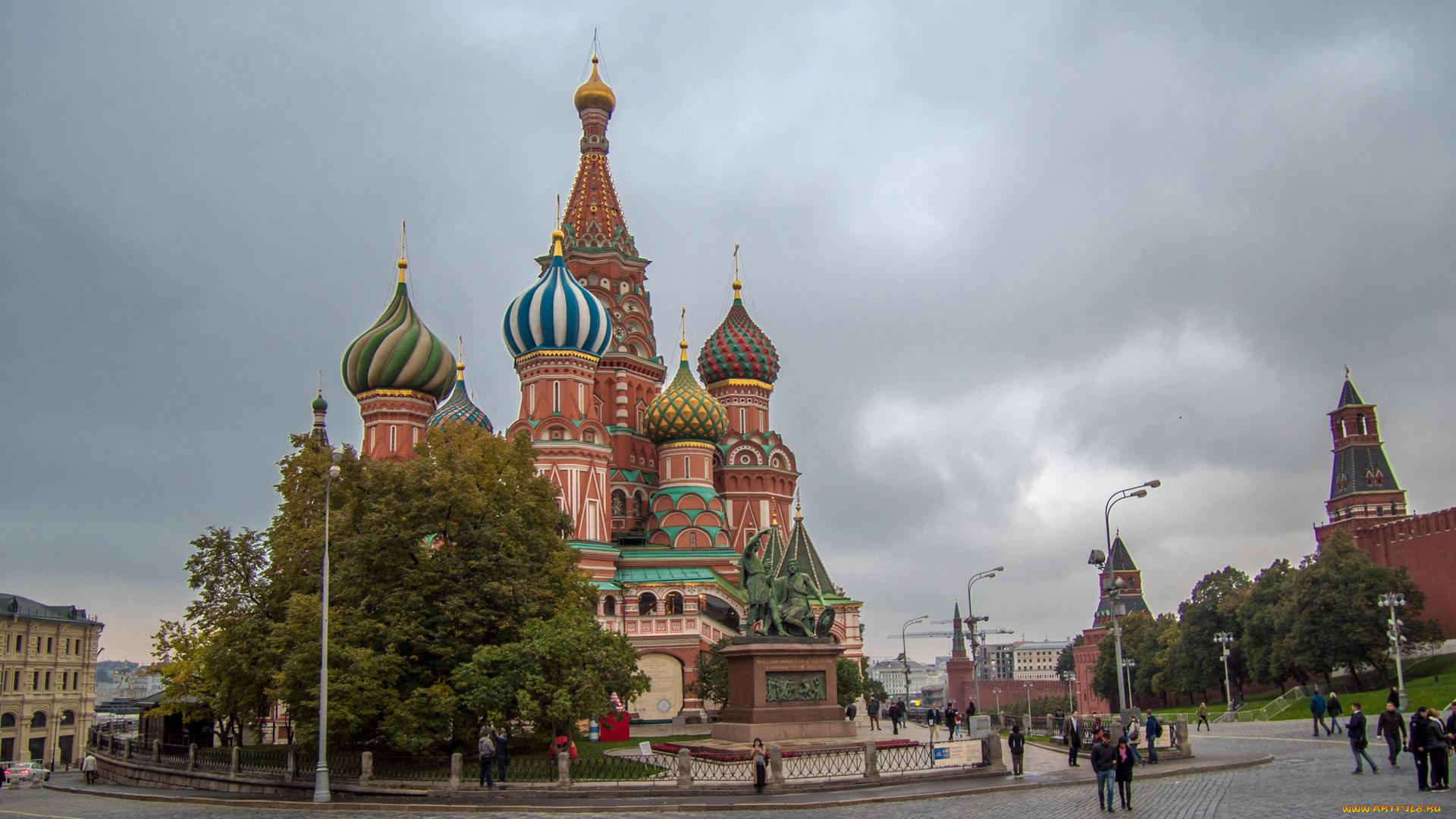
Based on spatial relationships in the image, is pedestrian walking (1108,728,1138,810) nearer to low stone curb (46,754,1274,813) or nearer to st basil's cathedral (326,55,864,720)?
low stone curb (46,754,1274,813)

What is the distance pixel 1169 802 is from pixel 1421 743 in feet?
13.5

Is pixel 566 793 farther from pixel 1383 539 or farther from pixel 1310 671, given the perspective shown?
pixel 1383 539

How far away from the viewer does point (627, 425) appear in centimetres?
6475

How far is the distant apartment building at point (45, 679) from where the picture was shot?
68.9m

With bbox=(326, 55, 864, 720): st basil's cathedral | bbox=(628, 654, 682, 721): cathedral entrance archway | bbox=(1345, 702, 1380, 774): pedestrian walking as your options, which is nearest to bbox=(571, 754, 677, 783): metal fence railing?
bbox=(1345, 702, 1380, 774): pedestrian walking

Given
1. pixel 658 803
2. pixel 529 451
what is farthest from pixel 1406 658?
pixel 658 803

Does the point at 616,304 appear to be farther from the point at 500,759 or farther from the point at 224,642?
the point at 500,759

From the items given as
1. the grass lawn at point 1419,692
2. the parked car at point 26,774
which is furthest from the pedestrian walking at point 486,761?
the grass lawn at point 1419,692

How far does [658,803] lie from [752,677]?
766cm

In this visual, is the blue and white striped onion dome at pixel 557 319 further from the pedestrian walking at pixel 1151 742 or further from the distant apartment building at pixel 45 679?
the distant apartment building at pixel 45 679

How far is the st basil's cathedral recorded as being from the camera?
176ft

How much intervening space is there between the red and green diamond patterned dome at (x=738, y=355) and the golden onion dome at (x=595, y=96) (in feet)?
52.3

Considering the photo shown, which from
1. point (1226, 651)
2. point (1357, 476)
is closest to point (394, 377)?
point (1226, 651)

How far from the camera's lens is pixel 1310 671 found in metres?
61.8
